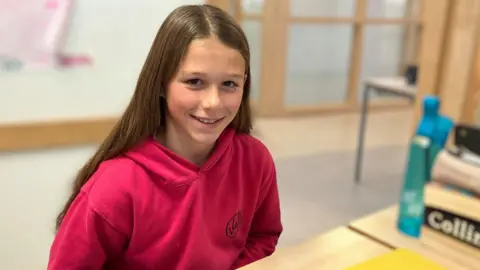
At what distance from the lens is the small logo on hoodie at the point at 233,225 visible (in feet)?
3.77

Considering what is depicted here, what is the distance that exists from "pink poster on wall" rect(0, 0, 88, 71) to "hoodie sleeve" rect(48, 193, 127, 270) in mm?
937

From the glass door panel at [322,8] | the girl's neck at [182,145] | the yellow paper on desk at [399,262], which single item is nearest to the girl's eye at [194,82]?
the girl's neck at [182,145]

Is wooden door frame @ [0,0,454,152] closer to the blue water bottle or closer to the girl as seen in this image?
the girl

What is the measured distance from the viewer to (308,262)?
1061mm

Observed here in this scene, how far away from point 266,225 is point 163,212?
34 centimetres

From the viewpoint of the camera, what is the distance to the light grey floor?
287cm

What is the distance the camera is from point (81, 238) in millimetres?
973

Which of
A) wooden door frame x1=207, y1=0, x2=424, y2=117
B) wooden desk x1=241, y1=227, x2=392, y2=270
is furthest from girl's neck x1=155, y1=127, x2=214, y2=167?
wooden door frame x1=207, y1=0, x2=424, y2=117

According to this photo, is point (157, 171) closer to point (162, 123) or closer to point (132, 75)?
point (162, 123)

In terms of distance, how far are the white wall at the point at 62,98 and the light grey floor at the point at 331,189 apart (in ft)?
3.54

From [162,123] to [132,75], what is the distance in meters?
0.87

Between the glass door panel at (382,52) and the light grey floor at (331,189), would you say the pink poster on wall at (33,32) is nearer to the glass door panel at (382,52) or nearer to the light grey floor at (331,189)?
the light grey floor at (331,189)

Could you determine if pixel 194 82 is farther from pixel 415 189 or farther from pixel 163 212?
pixel 415 189

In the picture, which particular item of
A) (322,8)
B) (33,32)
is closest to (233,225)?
(33,32)
